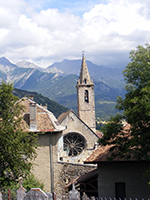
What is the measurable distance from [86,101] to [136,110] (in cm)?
3173

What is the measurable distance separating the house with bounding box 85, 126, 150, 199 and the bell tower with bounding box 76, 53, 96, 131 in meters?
25.6

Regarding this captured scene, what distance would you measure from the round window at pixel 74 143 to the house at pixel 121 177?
21376mm

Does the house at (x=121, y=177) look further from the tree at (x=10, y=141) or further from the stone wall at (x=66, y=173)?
the stone wall at (x=66, y=173)

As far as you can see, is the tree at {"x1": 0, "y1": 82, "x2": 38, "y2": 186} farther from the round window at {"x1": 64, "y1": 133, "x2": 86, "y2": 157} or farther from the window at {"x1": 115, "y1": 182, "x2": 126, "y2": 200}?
the round window at {"x1": 64, "y1": 133, "x2": 86, "y2": 157}

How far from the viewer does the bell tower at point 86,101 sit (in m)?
44.3

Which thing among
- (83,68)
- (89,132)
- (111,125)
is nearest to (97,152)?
(111,125)

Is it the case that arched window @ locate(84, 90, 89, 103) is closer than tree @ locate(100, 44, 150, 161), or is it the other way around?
tree @ locate(100, 44, 150, 161)

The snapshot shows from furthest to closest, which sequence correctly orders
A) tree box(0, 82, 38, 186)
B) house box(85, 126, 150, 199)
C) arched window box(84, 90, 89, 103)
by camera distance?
1. arched window box(84, 90, 89, 103)
2. tree box(0, 82, 38, 186)
3. house box(85, 126, 150, 199)

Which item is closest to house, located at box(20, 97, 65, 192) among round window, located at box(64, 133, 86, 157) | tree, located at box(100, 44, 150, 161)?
tree, located at box(100, 44, 150, 161)

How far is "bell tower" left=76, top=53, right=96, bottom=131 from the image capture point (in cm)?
4435

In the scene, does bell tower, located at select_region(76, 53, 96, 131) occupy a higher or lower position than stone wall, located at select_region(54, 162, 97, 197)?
higher

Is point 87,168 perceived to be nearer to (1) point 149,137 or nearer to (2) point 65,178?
(2) point 65,178

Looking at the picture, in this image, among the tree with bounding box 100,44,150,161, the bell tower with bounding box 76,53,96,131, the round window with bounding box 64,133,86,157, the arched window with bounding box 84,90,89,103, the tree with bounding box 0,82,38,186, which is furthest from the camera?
the arched window with bounding box 84,90,89,103

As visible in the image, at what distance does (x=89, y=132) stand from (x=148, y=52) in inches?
1041
